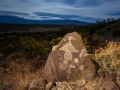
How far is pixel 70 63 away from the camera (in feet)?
33.9

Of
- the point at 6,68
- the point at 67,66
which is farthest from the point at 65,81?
the point at 6,68

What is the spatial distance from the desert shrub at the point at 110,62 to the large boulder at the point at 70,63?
0.54 m

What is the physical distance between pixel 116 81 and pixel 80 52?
156 centimetres

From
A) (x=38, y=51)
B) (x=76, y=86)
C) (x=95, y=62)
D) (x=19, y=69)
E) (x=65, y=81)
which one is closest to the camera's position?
(x=76, y=86)

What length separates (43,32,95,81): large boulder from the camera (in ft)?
33.3

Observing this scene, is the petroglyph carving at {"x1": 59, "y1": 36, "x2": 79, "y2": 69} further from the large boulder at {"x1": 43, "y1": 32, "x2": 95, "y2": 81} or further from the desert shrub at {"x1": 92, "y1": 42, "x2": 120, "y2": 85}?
the desert shrub at {"x1": 92, "y1": 42, "x2": 120, "y2": 85}

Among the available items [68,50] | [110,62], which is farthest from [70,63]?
[110,62]

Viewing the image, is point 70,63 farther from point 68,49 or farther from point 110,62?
point 110,62

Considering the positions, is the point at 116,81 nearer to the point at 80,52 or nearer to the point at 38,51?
the point at 80,52

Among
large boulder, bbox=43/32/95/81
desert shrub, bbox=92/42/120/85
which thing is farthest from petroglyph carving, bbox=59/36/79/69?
desert shrub, bbox=92/42/120/85

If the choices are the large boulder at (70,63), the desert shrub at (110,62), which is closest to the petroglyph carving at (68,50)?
the large boulder at (70,63)

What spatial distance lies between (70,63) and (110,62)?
1441 mm

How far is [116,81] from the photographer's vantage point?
10.1 meters

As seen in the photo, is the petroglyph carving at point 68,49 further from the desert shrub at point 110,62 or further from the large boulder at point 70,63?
the desert shrub at point 110,62
